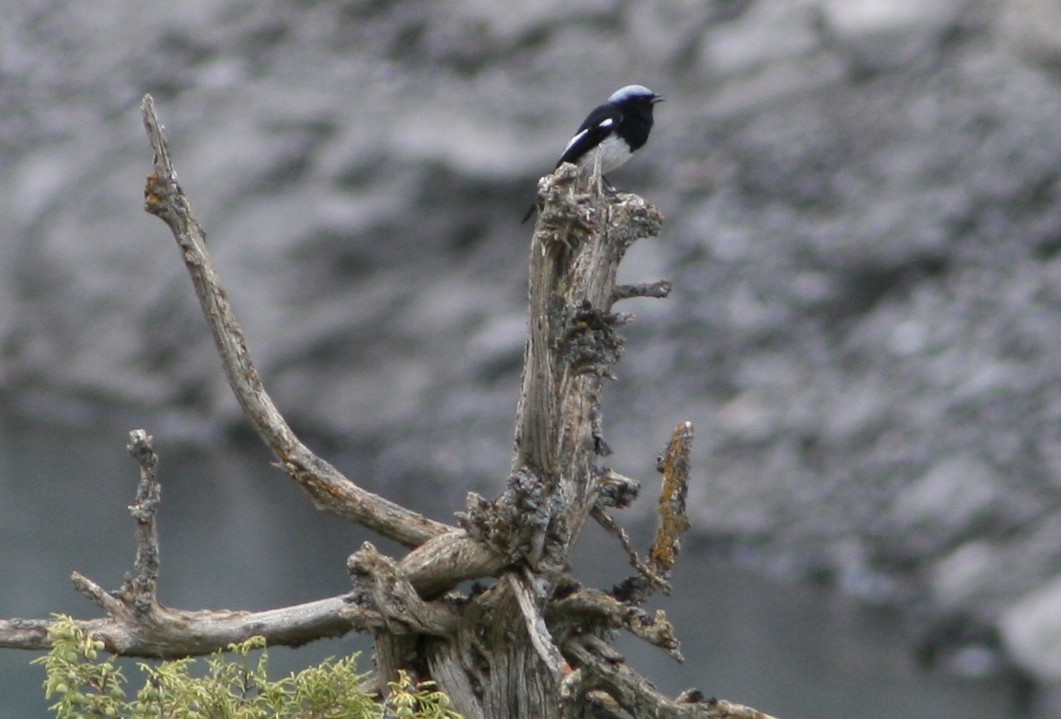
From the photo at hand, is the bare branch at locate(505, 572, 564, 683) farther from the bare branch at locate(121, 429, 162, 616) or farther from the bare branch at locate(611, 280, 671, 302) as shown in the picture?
the bare branch at locate(121, 429, 162, 616)

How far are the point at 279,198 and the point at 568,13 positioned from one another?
7.38 m

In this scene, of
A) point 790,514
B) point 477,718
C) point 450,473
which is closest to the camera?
point 477,718

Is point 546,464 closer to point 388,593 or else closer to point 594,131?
point 388,593

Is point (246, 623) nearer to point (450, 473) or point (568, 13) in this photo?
point (450, 473)

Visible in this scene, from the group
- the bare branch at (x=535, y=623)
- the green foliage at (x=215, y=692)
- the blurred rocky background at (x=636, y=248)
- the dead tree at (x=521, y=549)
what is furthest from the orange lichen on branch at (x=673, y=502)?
the blurred rocky background at (x=636, y=248)

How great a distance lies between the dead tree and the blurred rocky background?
1918 cm

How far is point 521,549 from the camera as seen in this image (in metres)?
4.64

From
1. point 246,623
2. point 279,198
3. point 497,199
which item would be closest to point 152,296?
point 279,198

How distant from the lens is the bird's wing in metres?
9.08

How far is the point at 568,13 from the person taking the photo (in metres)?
32.6

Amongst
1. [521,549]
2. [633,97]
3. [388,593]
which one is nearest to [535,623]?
[521,549]

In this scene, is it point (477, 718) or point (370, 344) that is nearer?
point (477, 718)

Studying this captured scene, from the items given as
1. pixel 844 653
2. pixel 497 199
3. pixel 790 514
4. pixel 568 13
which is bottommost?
pixel 844 653

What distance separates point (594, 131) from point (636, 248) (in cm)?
1985
